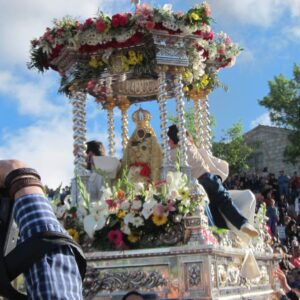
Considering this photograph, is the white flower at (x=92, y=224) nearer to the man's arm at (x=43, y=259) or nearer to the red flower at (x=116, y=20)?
the red flower at (x=116, y=20)

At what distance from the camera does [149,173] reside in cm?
991

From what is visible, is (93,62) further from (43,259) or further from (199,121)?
(43,259)

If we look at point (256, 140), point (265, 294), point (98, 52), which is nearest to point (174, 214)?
point (265, 294)

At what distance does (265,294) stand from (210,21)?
160 inches

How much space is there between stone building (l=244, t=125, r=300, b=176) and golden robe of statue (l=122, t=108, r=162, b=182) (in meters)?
41.2

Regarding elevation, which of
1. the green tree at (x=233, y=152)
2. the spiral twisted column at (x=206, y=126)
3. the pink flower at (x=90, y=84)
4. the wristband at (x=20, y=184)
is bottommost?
the wristband at (x=20, y=184)

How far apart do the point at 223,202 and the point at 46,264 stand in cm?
720

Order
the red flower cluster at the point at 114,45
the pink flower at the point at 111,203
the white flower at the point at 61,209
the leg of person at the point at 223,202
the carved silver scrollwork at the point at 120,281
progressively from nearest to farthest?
the carved silver scrollwork at the point at 120,281 < the pink flower at the point at 111,203 < the white flower at the point at 61,209 < the leg of person at the point at 223,202 < the red flower cluster at the point at 114,45

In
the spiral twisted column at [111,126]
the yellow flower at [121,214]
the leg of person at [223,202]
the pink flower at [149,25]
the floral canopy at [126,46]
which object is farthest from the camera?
the spiral twisted column at [111,126]

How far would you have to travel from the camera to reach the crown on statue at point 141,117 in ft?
34.8

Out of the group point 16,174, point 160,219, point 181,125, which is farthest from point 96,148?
point 16,174

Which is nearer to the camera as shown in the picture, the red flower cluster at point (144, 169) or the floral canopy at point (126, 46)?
the floral canopy at point (126, 46)

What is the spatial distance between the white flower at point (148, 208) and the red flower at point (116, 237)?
1.23 ft

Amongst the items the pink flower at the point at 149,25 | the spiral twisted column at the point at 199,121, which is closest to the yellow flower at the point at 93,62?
the pink flower at the point at 149,25
